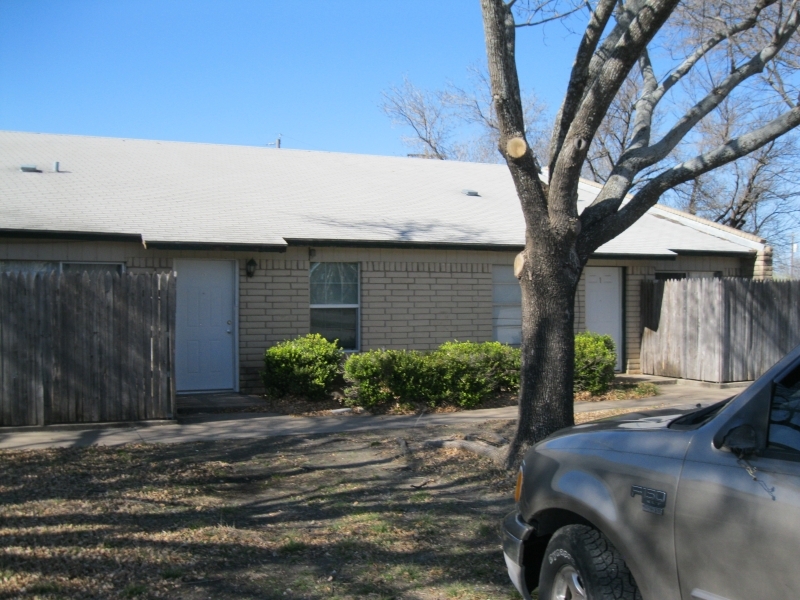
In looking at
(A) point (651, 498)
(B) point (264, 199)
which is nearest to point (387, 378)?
(B) point (264, 199)

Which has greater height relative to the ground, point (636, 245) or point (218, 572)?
point (636, 245)

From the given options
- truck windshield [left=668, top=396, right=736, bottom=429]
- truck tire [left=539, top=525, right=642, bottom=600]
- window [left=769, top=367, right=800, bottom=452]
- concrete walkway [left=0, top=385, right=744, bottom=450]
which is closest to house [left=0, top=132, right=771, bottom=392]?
concrete walkway [left=0, top=385, right=744, bottom=450]

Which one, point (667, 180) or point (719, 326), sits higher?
point (667, 180)

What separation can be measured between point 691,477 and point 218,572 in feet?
11.0

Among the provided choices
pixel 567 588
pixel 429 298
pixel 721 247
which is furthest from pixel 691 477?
pixel 721 247

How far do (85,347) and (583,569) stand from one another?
26.6 feet

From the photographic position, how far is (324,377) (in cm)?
1260

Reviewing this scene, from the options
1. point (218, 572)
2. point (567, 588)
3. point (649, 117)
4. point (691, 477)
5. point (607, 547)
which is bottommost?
point (218, 572)

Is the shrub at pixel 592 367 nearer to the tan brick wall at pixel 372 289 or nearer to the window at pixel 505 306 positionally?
the window at pixel 505 306

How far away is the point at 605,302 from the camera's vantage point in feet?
54.2

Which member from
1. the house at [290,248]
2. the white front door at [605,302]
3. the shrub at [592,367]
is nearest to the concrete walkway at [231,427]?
the shrub at [592,367]

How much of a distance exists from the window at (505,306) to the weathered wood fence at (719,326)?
9.56ft

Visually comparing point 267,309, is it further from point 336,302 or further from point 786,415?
point 786,415

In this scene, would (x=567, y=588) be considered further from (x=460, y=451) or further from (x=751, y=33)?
(x=751, y=33)
